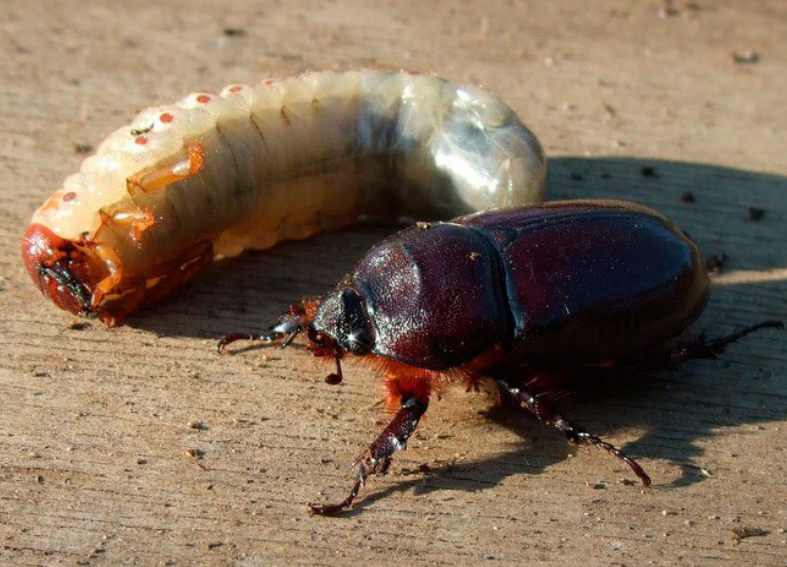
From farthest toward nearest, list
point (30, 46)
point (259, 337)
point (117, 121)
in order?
point (30, 46) → point (117, 121) → point (259, 337)

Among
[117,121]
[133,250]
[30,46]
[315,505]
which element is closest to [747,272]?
[315,505]

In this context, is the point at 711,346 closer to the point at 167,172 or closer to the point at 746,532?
the point at 746,532

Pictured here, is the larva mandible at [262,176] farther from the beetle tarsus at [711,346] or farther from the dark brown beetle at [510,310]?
the beetle tarsus at [711,346]

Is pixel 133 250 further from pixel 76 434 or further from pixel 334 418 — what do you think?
pixel 334 418

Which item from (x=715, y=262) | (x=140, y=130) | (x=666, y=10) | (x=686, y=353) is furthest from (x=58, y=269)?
(x=666, y=10)

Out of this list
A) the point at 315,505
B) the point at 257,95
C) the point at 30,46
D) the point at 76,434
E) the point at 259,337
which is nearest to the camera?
the point at 315,505

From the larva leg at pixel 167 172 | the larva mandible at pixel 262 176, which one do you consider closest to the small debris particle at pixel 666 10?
the larva mandible at pixel 262 176

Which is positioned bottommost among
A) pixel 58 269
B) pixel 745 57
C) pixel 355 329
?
pixel 58 269
